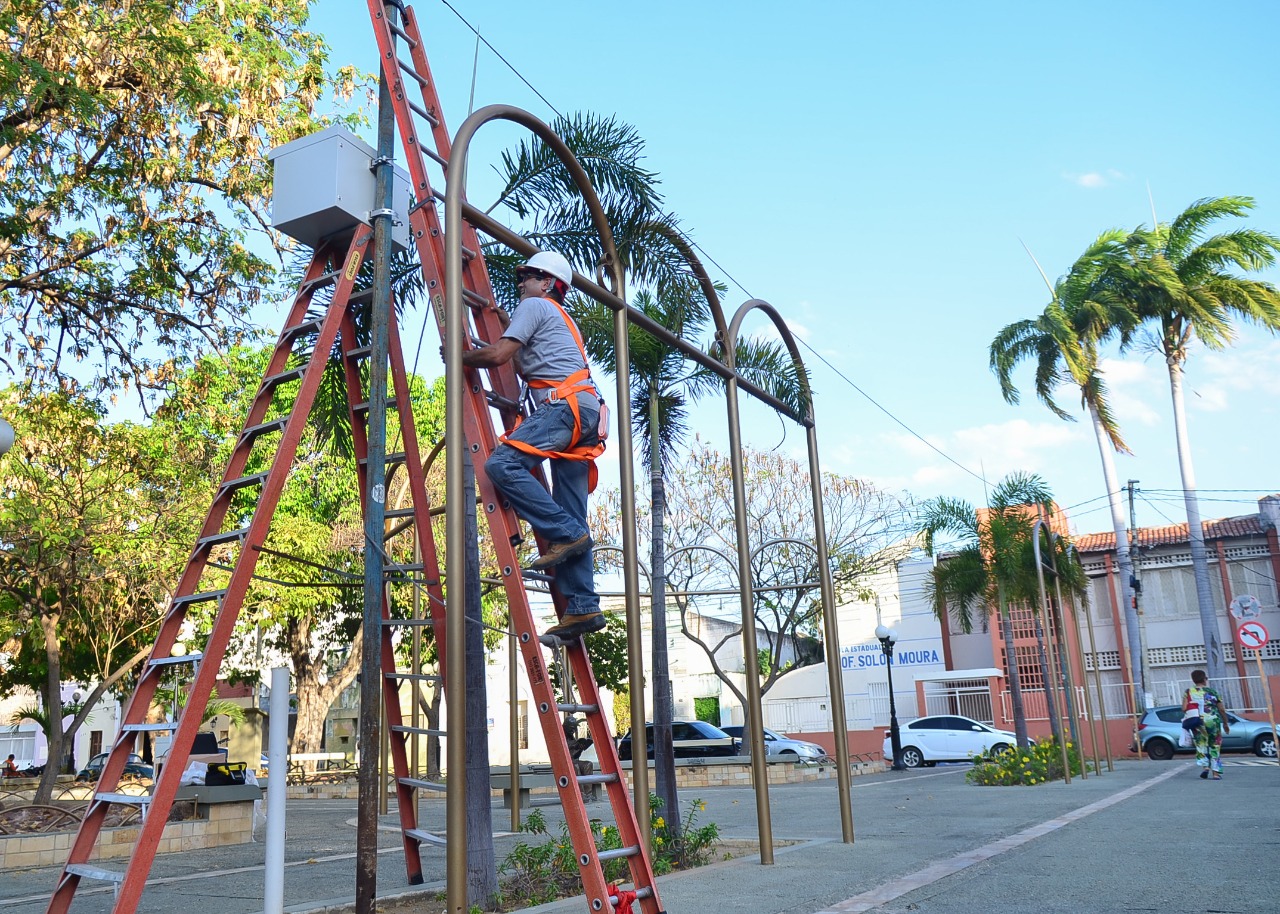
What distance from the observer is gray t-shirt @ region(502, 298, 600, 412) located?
5059 millimetres

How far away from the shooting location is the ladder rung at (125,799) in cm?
452

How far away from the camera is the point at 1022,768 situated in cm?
1806

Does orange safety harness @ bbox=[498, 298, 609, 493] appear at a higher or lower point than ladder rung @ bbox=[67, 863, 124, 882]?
higher

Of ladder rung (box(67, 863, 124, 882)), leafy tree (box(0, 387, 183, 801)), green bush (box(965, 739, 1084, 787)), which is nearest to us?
ladder rung (box(67, 863, 124, 882))

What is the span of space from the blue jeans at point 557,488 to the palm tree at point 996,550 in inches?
794

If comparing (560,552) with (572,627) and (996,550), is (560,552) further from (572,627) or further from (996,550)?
(996,550)

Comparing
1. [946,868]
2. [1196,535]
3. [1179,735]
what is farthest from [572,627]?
[1196,535]

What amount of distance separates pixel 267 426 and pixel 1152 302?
111 ft

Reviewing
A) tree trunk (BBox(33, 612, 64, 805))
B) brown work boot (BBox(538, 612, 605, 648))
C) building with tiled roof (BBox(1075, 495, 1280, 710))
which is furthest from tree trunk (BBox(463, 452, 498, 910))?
building with tiled roof (BBox(1075, 495, 1280, 710))

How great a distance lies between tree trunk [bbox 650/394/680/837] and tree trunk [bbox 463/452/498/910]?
2.15 metres

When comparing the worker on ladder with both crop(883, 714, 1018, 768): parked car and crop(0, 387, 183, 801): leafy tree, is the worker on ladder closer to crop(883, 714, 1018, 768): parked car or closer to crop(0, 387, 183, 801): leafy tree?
crop(0, 387, 183, 801): leafy tree

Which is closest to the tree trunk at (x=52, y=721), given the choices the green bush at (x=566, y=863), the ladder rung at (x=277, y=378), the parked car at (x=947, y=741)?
the green bush at (x=566, y=863)

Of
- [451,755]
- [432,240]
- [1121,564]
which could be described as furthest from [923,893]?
[1121,564]

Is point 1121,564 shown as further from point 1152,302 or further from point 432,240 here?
point 432,240
